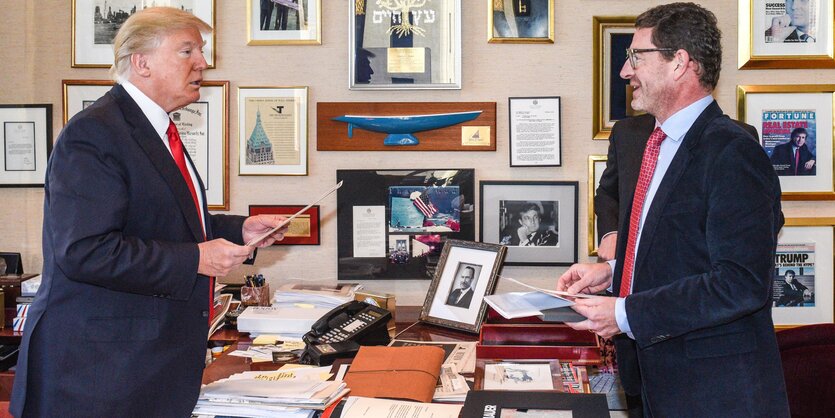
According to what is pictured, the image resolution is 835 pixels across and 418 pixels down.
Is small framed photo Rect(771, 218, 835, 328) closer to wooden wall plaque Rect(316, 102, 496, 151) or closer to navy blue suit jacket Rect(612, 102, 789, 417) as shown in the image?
wooden wall plaque Rect(316, 102, 496, 151)

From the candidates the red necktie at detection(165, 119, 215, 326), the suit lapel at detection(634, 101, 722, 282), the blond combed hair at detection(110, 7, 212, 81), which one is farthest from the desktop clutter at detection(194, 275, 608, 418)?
the blond combed hair at detection(110, 7, 212, 81)

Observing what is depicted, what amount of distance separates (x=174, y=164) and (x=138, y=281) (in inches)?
12.6

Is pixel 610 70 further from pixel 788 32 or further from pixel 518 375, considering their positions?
pixel 518 375

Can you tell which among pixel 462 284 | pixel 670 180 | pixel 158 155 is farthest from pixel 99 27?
pixel 670 180

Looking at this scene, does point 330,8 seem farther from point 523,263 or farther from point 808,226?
point 808,226

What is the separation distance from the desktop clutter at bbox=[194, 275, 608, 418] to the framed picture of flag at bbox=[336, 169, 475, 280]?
0.64ft

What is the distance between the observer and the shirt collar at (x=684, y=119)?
199cm

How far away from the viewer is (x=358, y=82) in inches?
128

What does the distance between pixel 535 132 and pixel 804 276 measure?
1.23m

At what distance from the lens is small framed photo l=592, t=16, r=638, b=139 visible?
10.5 ft

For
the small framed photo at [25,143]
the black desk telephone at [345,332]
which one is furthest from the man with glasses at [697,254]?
the small framed photo at [25,143]

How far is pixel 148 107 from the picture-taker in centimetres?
205

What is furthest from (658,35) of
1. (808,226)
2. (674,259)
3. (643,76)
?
(808,226)

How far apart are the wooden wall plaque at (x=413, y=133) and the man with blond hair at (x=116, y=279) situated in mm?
1321
